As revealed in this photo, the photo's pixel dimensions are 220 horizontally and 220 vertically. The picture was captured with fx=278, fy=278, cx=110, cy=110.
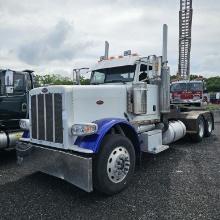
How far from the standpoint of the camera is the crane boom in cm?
3309

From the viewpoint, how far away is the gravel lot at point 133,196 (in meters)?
4.28

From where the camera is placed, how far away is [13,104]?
8031 millimetres

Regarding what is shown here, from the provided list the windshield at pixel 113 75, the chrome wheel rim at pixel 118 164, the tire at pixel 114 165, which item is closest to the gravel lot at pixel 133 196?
the tire at pixel 114 165

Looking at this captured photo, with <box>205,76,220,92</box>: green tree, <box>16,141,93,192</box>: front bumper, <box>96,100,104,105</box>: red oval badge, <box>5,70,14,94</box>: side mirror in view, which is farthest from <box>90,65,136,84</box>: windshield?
<box>205,76,220,92</box>: green tree

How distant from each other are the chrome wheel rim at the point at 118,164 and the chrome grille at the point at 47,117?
99cm

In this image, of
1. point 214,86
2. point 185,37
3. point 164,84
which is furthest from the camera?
point 214,86

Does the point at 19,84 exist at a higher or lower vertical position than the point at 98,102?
higher

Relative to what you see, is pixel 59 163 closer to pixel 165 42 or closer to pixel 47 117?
pixel 47 117

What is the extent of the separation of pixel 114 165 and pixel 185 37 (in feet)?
106

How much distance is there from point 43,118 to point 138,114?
2.23 m

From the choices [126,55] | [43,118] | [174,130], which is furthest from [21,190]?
[174,130]

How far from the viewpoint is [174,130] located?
27.7 feet

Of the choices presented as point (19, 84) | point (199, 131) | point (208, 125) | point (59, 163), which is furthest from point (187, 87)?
point (59, 163)

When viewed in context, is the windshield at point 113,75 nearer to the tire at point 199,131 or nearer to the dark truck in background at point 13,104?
the dark truck in background at point 13,104
